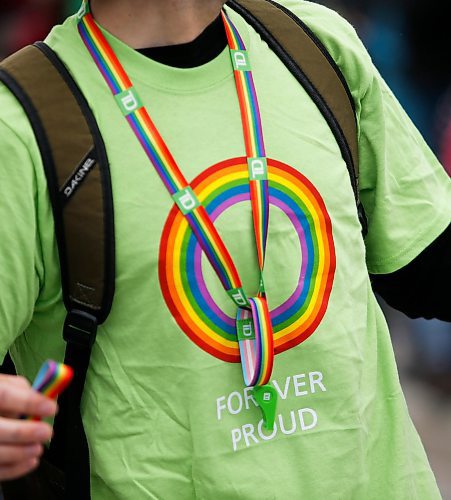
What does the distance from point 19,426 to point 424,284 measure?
0.95 meters

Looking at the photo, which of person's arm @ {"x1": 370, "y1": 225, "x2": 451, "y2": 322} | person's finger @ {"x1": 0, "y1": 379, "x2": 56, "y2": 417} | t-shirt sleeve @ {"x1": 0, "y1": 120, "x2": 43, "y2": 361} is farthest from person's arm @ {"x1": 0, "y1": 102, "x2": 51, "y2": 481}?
person's arm @ {"x1": 370, "y1": 225, "x2": 451, "y2": 322}

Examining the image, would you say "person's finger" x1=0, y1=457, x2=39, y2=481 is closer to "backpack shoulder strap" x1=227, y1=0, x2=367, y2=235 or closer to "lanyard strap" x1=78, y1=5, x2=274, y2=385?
"lanyard strap" x1=78, y1=5, x2=274, y2=385

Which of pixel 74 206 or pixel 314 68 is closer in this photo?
pixel 74 206

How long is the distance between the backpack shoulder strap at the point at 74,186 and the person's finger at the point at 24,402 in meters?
0.29

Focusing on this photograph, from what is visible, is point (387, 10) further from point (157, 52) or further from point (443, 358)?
point (157, 52)

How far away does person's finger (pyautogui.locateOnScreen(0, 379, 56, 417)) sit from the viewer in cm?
152

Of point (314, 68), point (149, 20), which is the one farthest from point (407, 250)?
point (149, 20)

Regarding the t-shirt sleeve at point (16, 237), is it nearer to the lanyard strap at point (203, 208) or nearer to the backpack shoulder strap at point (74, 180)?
the backpack shoulder strap at point (74, 180)

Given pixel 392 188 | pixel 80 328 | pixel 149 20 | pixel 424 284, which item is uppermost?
pixel 149 20

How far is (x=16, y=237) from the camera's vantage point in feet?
5.89

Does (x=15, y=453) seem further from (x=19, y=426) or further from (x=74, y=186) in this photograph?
(x=74, y=186)

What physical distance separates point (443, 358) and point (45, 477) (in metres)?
4.47

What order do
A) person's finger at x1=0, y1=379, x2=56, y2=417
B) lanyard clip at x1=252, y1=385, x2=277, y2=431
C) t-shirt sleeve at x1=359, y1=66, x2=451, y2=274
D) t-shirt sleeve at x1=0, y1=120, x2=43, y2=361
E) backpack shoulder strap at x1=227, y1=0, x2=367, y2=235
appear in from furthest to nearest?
1. t-shirt sleeve at x1=359, y1=66, x2=451, y2=274
2. backpack shoulder strap at x1=227, y1=0, x2=367, y2=235
3. lanyard clip at x1=252, y1=385, x2=277, y2=431
4. t-shirt sleeve at x1=0, y1=120, x2=43, y2=361
5. person's finger at x1=0, y1=379, x2=56, y2=417

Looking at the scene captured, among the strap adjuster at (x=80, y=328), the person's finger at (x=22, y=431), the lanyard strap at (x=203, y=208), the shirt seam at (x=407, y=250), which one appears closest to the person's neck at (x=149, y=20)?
the lanyard strap at (x=203, y=208)
